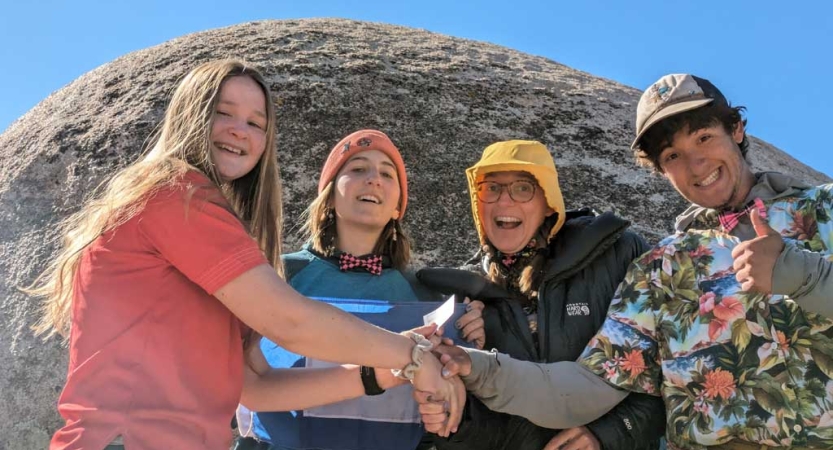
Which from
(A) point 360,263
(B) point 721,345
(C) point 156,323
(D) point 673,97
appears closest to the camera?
(C) point 156,323

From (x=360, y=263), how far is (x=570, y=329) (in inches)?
47.6

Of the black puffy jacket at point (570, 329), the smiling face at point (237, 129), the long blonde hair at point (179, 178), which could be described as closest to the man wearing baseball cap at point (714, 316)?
the black puffy jacket at point (570, 329)

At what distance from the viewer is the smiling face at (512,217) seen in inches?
159

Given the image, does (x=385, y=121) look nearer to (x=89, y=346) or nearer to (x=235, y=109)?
(x=235, y=109)

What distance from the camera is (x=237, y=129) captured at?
10.4 feet

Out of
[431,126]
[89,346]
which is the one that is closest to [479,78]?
[431,126]

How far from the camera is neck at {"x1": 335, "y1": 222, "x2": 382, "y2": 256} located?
14.1 ft

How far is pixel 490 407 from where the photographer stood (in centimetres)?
358

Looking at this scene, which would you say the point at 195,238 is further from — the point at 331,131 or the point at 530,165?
the point at 331,131

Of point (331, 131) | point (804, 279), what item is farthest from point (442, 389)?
point (331, 131)

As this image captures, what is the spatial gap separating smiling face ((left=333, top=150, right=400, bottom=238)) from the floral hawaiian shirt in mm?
1387

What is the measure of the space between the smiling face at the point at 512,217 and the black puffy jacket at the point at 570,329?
0.65ft

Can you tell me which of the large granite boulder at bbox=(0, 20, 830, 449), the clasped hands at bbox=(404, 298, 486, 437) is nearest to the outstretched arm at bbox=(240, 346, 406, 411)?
the clasped hands at bbox=(404, 298, 486, 437)

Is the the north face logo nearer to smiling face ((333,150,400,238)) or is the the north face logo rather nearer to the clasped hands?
the clasped hands
